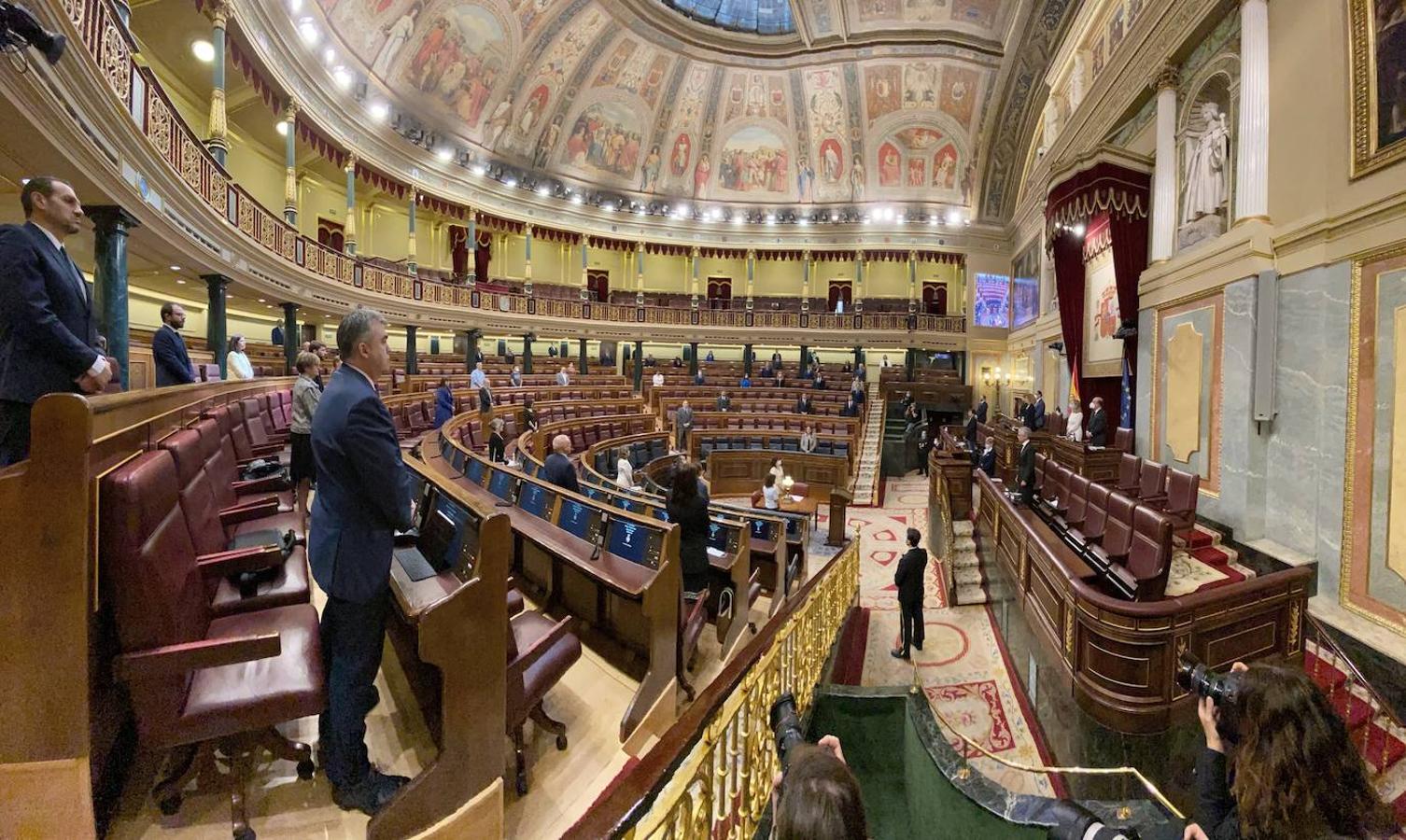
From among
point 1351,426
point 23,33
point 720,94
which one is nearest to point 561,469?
point 23,33

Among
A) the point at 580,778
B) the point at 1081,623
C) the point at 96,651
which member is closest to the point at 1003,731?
the point at 1081,623

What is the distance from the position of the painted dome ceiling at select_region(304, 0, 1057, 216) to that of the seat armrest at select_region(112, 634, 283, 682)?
1636cm

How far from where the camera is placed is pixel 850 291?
83.4ft

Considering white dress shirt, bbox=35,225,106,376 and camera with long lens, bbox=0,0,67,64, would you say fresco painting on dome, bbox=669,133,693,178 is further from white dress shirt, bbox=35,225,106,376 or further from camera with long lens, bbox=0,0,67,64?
white dress shirt, bbox=35,225,106,376

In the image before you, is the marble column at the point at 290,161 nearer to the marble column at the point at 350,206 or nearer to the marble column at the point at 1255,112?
the marble column at the point at 350,206

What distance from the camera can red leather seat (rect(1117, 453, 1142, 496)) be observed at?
691cm

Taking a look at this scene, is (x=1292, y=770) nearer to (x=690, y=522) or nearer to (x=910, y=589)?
(x=690, y=522)

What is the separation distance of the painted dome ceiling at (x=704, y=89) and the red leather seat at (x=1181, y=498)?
50.9ft

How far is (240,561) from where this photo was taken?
1.95m

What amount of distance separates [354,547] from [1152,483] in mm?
8083

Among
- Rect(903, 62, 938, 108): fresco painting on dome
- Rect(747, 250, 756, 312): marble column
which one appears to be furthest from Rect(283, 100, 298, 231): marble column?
Rect(903, 62, 938, 108): fresco painting on dome

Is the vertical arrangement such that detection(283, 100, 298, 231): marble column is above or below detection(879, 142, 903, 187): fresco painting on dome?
below

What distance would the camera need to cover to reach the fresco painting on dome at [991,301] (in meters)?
21.7

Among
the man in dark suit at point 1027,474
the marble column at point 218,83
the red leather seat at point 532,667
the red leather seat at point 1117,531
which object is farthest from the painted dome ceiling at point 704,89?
the red leather seat at point 1117,531
